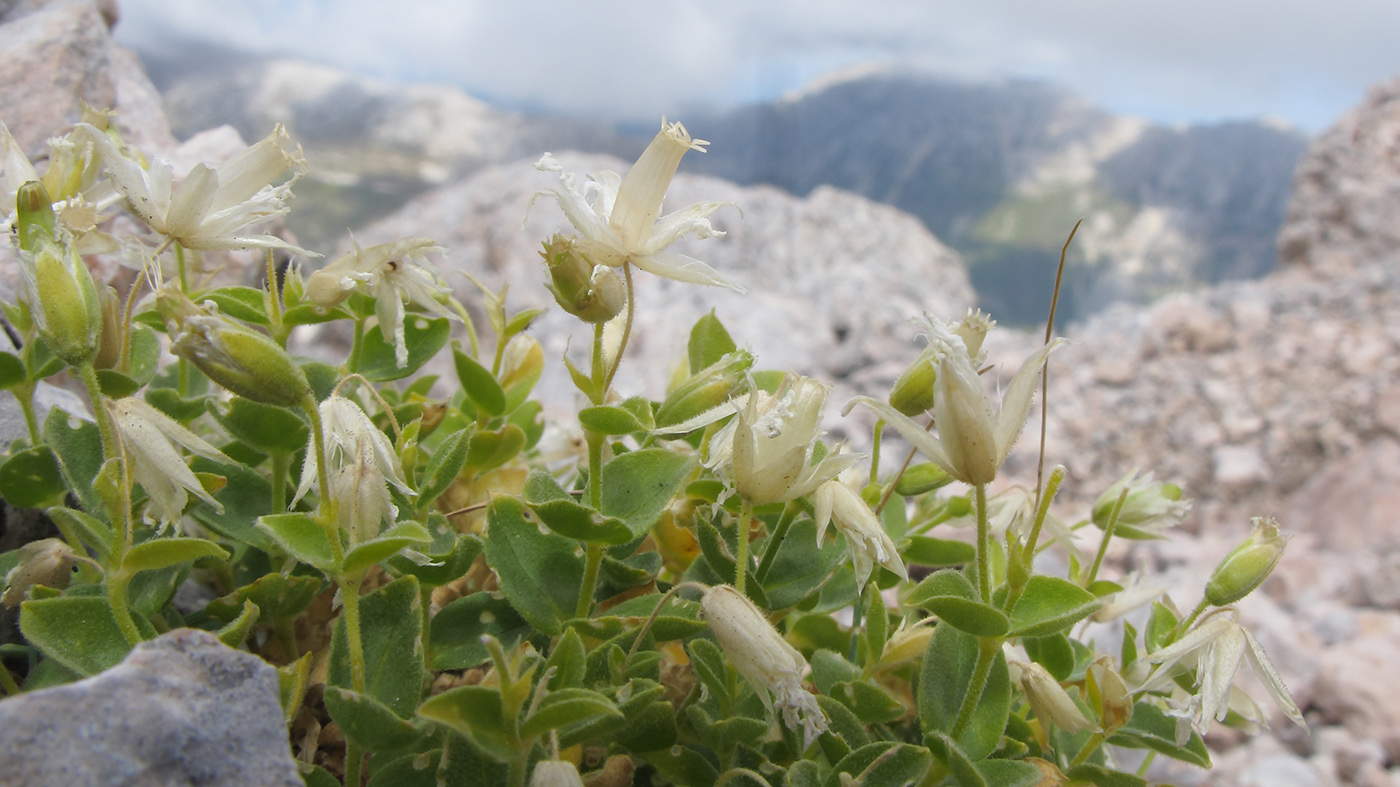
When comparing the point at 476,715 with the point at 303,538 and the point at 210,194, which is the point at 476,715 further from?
the point at 210,194

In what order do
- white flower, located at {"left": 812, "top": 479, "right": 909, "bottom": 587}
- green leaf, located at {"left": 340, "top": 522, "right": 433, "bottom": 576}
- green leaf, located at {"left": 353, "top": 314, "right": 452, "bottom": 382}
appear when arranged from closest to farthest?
green leaf, located at {"left": 340, "top": 522, "right": 433, "bottom": 576}
white flower, located at {"left": 812, "top": 479, "right": 909, "bottom": 587}
green leaf, located at {"left": 353, "top": 314, "right": 452, "bottom": 382}

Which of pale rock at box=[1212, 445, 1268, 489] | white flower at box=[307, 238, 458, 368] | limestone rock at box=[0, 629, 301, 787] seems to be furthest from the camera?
pale rock at box=[1212, 445, 1268, 489]

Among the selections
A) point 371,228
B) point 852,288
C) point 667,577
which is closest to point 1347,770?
point 667,577

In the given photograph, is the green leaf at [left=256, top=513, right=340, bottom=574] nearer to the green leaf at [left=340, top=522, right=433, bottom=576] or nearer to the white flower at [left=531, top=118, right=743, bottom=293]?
the green leaf at [left=340, top=522, right=433, bottom=576]

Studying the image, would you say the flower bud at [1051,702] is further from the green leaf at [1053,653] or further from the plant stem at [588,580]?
the plant stem at [588,580]

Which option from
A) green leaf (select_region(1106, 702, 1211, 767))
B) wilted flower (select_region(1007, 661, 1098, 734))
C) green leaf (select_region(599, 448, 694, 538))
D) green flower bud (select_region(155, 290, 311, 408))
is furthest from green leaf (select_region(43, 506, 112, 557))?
green leaf (select_region(1106, 702, 1211, 767))

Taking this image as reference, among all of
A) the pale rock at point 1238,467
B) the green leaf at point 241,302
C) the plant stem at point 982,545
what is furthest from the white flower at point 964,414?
the pale rock at point 1238,467

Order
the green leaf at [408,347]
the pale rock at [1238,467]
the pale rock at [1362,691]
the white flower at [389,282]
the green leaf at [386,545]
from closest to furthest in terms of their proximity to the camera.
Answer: the green leaf at [386,545]
the white flower at [389,282]
the green leaf at [408,347]
the pale rock at [1362,691]
the pale rock at [1238,467]
